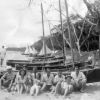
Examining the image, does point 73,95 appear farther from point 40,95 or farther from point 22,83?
point 22,83

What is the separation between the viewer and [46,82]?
40.5 ft

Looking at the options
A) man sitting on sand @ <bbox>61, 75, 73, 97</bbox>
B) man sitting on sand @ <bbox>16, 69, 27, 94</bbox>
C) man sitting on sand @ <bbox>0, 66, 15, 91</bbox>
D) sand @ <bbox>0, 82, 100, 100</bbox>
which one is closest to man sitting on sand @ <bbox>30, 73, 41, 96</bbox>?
sand @ <bbox>0, 82, 100, 100</bbox>

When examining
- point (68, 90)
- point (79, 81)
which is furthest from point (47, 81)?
point (79, 81)

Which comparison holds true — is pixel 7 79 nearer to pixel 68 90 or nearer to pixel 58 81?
pixel 58 81

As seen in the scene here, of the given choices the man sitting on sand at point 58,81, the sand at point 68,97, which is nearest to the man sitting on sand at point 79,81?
the sand at point 68,97

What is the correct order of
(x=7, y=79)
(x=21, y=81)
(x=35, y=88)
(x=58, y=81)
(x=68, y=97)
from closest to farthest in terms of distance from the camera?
(x=68, y=97), (x=58, y=81), (x=35, y=88), (x=21, y=81), (x=7, y=79)

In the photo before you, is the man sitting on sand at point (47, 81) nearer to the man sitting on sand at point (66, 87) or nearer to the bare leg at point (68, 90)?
the man sitting on sand at point (66, 87)

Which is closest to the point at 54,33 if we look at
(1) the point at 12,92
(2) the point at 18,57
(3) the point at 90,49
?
(3) the point at 90,49

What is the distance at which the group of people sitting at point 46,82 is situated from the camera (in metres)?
11.6

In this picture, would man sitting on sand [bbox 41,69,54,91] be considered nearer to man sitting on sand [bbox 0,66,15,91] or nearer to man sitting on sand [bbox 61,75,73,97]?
man sitting on sand [bbox 61,75,73,97]

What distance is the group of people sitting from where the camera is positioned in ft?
38.0

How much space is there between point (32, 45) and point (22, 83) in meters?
39.2

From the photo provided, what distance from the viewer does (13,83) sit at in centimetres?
1300

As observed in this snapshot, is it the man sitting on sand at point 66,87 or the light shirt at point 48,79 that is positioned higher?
the light shirt at point 48,79
